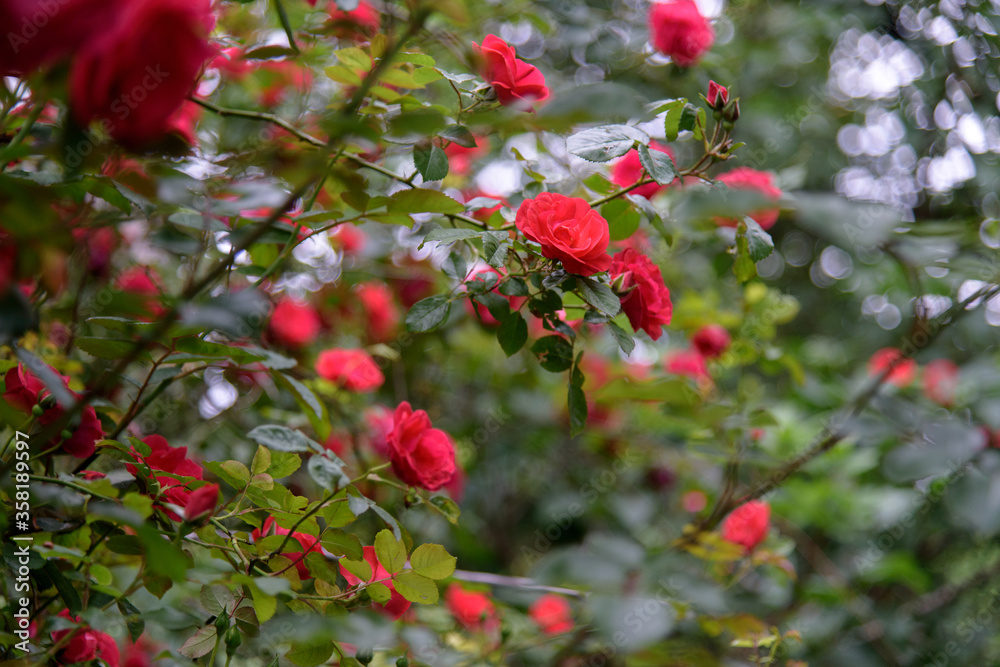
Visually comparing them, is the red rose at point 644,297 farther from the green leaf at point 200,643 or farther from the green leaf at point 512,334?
the green leaf at point 200,643

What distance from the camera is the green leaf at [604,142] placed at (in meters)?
0.69

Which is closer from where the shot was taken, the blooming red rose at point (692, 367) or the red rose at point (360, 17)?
the red rose at point (360, 17)

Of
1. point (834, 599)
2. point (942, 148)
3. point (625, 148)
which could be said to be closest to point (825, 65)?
point (942, 148)

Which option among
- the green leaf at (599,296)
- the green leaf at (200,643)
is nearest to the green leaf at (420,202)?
the green leaf at (599,296)

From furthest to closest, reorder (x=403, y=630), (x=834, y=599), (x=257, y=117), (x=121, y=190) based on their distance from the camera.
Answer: (x=834, y=599) → (x=403, y=630) → (x=257, y=117) → (x=121, y=190)

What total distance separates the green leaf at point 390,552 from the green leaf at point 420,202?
0.33m

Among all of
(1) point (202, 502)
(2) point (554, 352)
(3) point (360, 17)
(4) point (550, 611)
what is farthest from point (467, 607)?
(3) point (360, 17)

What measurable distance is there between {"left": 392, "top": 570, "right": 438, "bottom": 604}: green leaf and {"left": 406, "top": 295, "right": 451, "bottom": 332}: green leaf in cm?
26

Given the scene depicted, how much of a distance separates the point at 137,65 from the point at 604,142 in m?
0.45

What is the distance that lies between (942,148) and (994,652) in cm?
125

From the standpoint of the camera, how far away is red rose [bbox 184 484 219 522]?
0.56m

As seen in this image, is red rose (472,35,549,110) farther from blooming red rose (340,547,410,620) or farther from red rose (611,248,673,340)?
blooming red rose (340,547,410,620)

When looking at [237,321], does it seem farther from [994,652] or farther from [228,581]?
[994,652]

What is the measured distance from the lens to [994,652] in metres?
1.45
